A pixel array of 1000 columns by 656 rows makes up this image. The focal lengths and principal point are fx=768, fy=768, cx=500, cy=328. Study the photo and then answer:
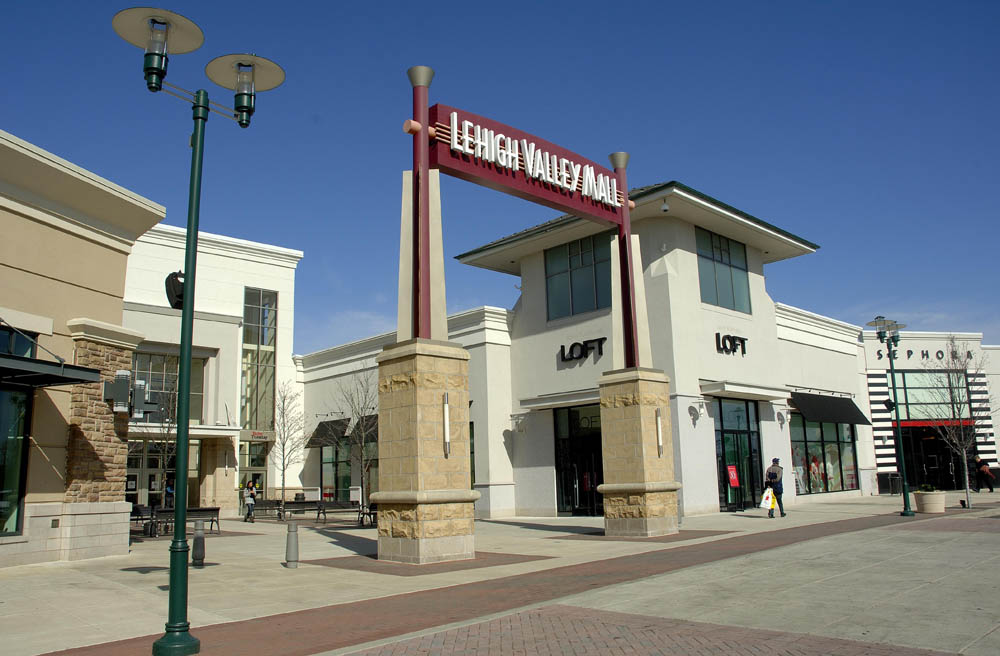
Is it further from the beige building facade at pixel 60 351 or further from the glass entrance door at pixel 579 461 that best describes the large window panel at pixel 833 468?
the beige building facade at pixel 60 351

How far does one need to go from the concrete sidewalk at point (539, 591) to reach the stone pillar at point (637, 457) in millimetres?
1397

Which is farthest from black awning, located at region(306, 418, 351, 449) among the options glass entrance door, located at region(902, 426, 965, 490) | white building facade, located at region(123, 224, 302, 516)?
glass entrance door, located at region(902, 426, 965, 490)

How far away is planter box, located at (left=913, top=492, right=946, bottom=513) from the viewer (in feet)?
77.7

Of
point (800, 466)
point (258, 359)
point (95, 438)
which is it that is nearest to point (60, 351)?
point (95, 438)

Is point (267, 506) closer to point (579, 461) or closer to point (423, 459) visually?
point (579, 461)

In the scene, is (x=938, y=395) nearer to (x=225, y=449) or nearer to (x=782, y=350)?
(x=782, y=350)

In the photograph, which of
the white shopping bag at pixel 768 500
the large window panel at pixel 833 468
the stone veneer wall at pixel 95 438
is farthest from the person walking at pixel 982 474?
the stone veneer wall at pixel 95 438

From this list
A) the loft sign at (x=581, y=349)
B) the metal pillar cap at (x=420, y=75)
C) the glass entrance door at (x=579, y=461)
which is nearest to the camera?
the metal pillar cap at (x=420, y=75)

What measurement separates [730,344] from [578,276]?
6.23 m

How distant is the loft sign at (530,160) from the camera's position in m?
17.3

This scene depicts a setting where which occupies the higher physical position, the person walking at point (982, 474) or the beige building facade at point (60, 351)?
the beige building facade at point (60, 351)

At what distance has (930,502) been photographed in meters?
23.7

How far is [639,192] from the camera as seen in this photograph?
85.7 ft

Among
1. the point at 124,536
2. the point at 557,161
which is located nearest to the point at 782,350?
the point at 557,161
